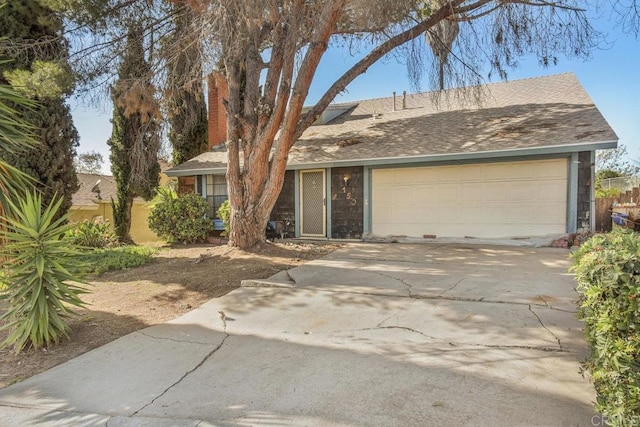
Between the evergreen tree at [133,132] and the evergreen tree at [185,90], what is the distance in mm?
587

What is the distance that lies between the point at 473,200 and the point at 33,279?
354 inches

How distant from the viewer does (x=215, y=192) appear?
40.7 ft

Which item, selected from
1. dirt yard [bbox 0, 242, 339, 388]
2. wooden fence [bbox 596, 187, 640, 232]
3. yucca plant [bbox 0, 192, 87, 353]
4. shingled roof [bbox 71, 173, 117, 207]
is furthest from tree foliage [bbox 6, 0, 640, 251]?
shingled roof [bbox 71, 173, 117, 207]

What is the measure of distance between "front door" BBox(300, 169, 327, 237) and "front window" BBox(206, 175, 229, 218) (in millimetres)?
2803

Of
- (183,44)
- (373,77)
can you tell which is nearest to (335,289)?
(183,44)

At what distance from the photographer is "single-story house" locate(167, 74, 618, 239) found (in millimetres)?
8508

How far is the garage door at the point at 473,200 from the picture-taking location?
873 cm

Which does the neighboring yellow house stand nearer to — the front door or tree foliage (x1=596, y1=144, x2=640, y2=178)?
the front door

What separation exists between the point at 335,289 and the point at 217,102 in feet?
38.8

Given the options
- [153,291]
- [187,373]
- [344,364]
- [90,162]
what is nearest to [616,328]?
[344,364]

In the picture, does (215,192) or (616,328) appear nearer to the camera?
(616,328)

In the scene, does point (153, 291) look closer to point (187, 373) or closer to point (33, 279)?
point (33, 279)

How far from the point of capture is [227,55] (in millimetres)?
7008

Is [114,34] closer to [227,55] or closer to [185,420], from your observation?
[227,55]
